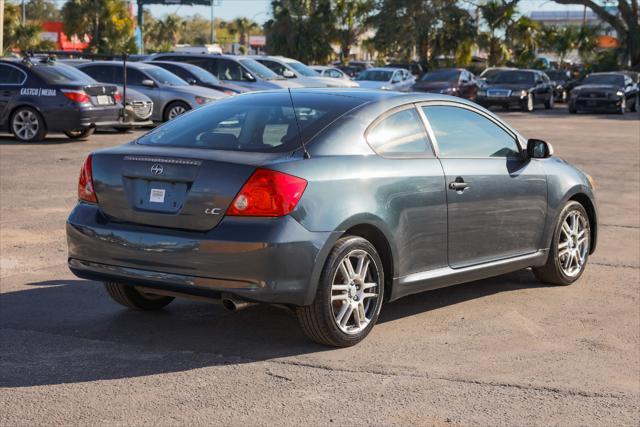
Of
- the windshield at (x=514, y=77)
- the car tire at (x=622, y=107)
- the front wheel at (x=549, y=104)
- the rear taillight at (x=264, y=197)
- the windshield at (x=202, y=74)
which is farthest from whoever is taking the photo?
the front wheel at (x=549, y=104)

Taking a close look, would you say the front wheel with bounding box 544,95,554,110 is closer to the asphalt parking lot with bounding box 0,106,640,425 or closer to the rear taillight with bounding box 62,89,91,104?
the rear taillight with bounding box 62,89,91,104

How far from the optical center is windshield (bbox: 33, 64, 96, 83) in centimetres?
1992

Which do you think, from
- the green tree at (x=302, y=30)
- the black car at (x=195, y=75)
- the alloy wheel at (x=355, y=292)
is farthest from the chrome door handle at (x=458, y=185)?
the green tree at (x=302, y=30)

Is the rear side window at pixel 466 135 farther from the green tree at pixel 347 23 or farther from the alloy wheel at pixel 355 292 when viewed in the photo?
the green tree at pixel 347 23

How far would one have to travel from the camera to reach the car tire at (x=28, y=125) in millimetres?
19859

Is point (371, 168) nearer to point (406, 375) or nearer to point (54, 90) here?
point (406, 375)

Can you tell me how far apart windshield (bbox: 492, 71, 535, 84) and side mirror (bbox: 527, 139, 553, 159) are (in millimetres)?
32822

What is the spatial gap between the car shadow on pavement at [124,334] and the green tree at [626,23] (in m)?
55.0

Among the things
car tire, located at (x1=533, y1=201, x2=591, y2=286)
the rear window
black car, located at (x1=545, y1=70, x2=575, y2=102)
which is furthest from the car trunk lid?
black car, located at (x1=545, y1=70, x2=575, y2=102)

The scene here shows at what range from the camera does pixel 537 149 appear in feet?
25.6

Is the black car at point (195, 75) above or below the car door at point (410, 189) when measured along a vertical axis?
below

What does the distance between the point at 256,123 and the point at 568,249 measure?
116 inches

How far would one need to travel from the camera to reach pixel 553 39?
3002 inches

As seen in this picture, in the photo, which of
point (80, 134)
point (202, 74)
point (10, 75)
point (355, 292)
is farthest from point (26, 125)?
point (355, 292)
